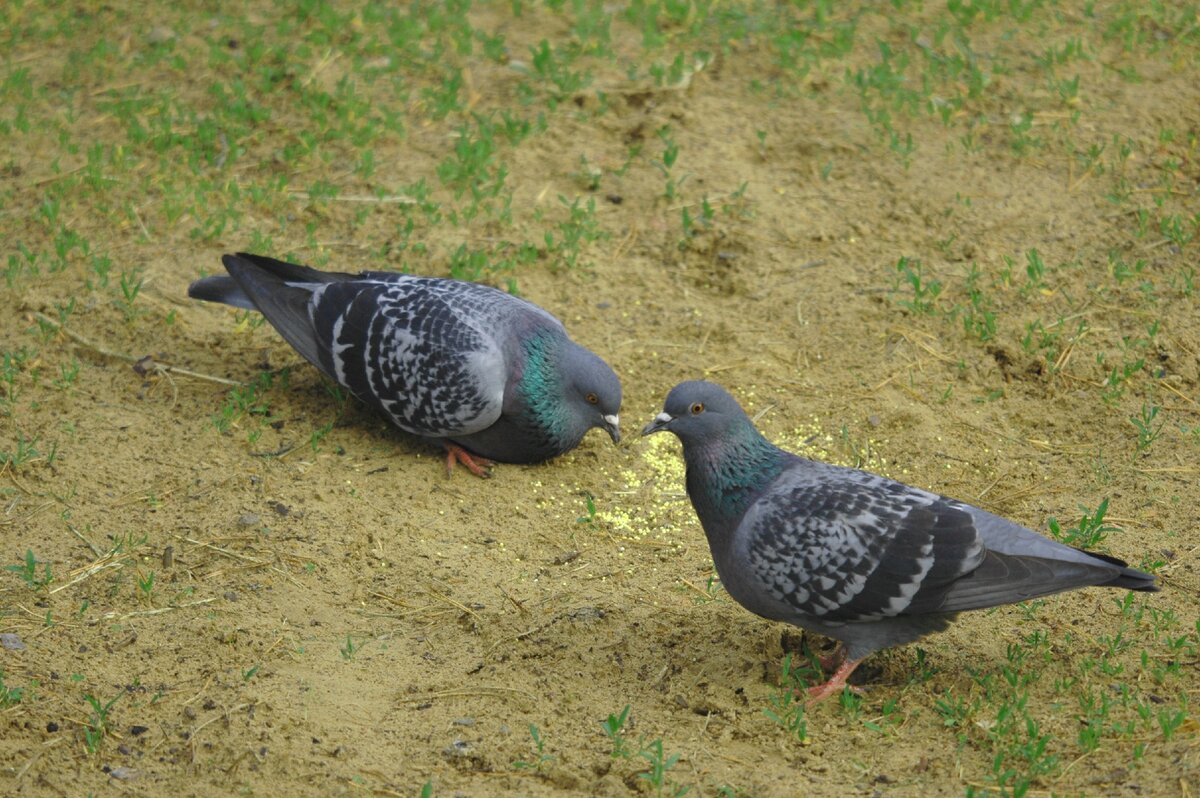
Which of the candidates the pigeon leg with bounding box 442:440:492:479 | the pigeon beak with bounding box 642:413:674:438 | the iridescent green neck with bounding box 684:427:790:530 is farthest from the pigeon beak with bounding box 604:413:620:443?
the iridescent green neck with bounding box 684:427:790:530

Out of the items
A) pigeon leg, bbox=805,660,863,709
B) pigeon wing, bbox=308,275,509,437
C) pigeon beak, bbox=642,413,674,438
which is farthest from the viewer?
pigeon wing, bbox=308,275,509,437

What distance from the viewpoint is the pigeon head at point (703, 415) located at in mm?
4543

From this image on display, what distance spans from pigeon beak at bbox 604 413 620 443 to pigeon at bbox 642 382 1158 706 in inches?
45.3

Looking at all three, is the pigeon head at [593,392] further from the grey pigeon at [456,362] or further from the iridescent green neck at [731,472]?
the iridescent green neck at [731,472]

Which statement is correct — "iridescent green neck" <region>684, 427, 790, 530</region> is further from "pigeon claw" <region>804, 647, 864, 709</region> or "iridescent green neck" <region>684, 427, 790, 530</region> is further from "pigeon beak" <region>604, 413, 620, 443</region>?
"pigeon beak" <region>604, 413, 620, 443</region>

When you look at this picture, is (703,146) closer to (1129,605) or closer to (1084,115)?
(1084,115)

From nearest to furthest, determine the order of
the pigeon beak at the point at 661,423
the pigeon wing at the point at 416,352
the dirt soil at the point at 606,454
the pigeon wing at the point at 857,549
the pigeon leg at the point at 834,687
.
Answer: the dirt soil at the point at 606,454 → the pigeon wing at the point at 857,549 → the pigeon leg at the point at 834,687 → the pigeon beak at the point at 661,423 → the pigeon wing at the point at 416,352

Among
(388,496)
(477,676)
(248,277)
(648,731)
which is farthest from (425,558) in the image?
(248,277)

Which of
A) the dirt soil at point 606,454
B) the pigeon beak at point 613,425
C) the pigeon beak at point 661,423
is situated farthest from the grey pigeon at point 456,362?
the pigeon beak at point 661,423

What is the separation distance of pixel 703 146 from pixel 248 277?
9.28ft

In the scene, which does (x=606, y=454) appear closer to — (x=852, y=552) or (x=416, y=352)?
(x=416, y=352)

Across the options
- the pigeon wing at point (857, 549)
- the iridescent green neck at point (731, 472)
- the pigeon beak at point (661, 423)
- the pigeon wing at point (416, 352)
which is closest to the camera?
the pigeon wing at point (857, 549)

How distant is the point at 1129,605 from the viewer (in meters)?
4.62

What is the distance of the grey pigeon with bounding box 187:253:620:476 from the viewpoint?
5680mm
